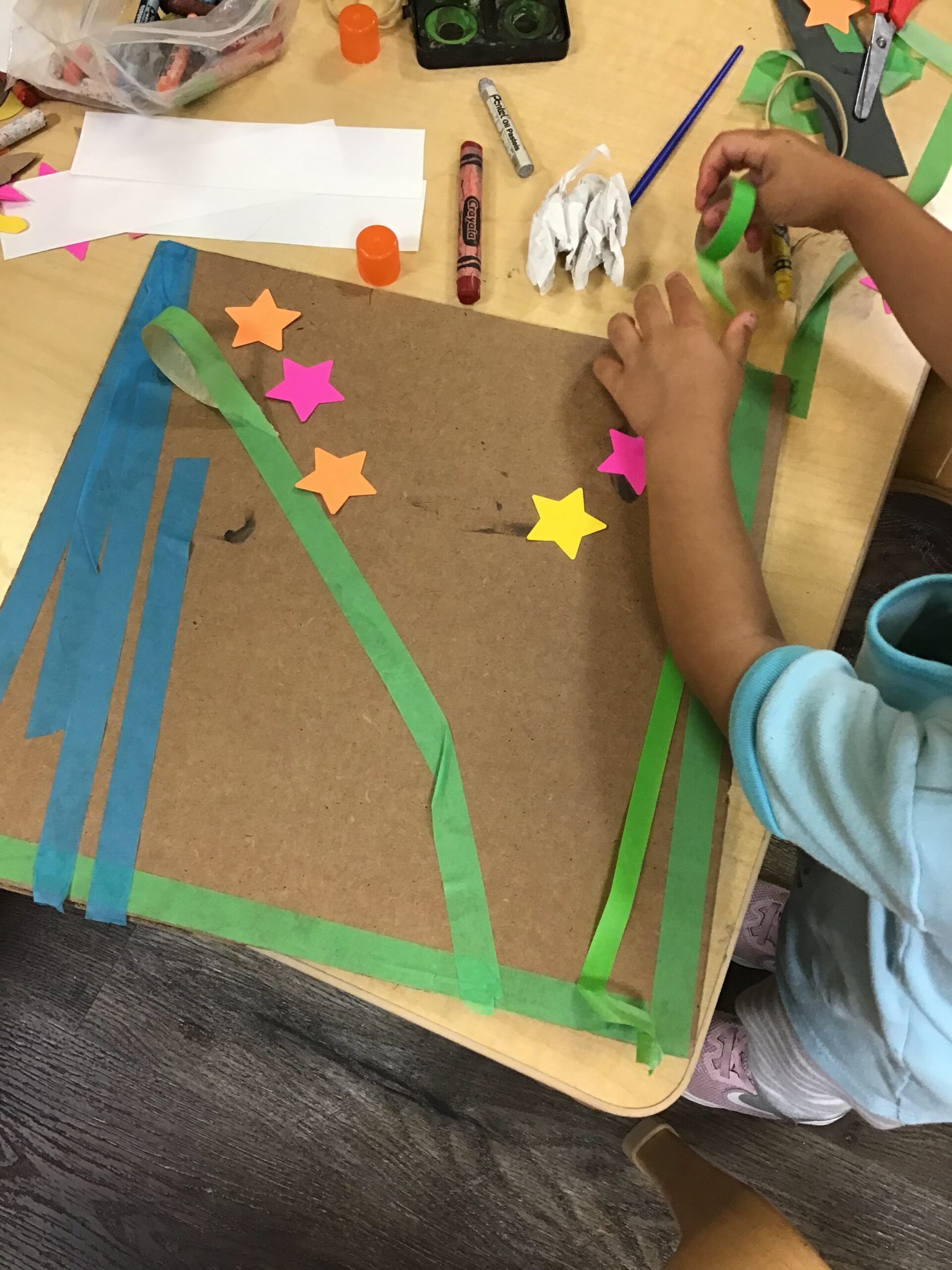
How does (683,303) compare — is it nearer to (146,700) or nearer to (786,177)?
(786,177)

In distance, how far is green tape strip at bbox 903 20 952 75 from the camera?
0.74 metres

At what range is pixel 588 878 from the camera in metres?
0.51

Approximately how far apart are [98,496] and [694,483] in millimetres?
421

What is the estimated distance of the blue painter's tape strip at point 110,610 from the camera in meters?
0.52

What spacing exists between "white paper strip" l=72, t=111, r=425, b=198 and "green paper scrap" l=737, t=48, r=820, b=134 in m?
0.29

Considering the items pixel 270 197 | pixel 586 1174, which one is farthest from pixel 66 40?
pixel 586 1174

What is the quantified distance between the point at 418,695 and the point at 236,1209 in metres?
0.85

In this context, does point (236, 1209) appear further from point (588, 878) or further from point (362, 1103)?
point (588, 878)

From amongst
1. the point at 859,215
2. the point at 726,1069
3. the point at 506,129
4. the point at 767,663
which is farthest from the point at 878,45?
the point at 726,1069

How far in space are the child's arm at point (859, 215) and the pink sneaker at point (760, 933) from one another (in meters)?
0.67

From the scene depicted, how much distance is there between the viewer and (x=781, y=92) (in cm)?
73

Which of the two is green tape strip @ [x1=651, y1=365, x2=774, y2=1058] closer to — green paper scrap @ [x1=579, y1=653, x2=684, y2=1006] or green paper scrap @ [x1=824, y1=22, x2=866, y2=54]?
green paper scrap @ [x1=579, y1=653, x2=684, y2=1006]

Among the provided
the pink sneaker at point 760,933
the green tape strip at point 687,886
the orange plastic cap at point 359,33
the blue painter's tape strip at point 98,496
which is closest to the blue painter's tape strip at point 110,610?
the blue painter's tape strip at point 98,496

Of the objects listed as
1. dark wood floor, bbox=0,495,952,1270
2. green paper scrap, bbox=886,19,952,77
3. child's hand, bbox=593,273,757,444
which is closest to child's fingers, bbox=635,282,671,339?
child's hand, bbox=593,273,757,444
